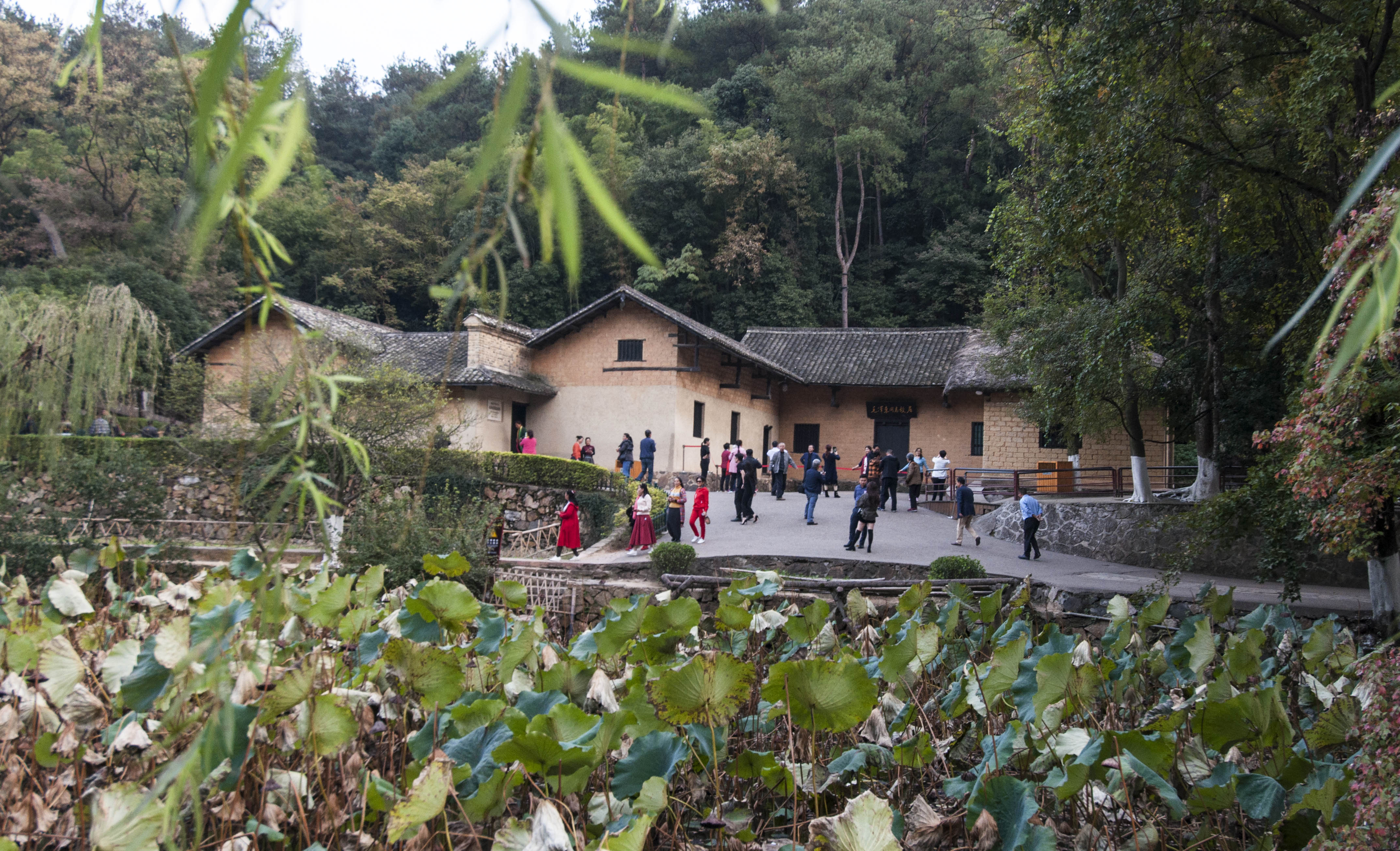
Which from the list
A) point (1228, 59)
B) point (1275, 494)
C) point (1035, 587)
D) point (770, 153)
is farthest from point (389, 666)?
point (770, 153)

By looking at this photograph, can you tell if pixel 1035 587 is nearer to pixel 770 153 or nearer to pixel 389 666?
pixel 389 666

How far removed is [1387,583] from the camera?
7641 millimetres

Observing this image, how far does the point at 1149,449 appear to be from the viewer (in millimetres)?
22484

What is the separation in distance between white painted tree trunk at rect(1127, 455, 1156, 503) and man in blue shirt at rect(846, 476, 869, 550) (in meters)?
4.48

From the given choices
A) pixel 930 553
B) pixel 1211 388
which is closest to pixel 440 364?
pixel 930 553

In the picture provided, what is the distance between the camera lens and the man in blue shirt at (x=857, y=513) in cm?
1267

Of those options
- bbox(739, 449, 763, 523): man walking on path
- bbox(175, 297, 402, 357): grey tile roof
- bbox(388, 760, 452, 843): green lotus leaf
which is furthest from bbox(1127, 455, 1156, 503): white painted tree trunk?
bbox(175, 297, 402, 357): grey tile roof

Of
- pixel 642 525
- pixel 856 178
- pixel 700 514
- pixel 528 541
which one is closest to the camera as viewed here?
pixel 642 525

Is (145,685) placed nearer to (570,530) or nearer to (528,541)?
(570,530)

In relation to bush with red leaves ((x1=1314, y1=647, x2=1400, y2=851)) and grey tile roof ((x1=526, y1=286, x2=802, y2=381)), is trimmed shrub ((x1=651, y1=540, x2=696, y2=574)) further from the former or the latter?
grey tile roof ((x1=526, y1=286, x2=802, y2=381))

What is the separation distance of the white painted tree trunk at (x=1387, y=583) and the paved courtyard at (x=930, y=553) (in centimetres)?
110

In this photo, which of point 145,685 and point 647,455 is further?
Answer: point 647,455

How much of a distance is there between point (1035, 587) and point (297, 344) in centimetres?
1067

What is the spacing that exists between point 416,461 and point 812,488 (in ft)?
23.1
